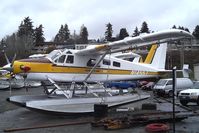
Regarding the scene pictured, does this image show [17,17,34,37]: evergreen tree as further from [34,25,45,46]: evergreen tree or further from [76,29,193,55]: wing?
[76,29,193,55]: wing

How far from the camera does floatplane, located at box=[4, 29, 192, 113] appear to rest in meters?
17.3

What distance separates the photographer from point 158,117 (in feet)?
47.6

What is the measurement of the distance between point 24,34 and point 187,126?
121 metres

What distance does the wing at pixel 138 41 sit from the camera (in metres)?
16.4

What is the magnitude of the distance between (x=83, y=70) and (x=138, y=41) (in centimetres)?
350

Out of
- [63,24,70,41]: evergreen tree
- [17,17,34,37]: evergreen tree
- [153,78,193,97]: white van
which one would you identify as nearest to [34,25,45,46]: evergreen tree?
[17,17,34,37]: evergreen tree

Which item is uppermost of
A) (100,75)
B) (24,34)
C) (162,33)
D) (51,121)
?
(24,34)

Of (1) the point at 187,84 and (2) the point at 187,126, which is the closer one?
(2) the point at 187,126

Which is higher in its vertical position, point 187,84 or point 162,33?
point 162,33

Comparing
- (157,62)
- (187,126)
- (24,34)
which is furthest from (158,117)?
(24,34)

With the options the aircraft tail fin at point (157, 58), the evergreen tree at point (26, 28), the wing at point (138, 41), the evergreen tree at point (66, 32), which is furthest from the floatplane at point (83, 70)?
the evergreen tree at point (66, 32)

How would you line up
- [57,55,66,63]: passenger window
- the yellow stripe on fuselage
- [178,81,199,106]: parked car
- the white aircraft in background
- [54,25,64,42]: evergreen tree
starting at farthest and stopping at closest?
[54,25,64,42]: evergreen tree → [178,81,199,106]: parked car → [57,55,66,63]: passenger window → the yellow stripe on fuselage → the white aircraft in background

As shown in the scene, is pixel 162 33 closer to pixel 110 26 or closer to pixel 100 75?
pixel 100 75

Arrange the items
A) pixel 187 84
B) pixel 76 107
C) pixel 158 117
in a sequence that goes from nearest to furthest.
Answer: pixel 158 117 < pixel 76 107 < pixel 187 84
